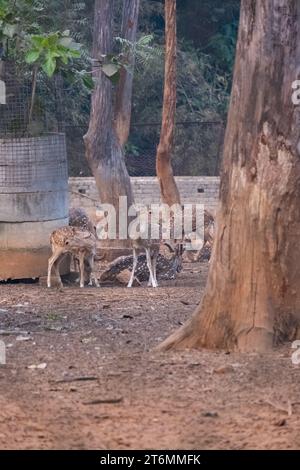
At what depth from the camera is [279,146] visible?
8930 mm

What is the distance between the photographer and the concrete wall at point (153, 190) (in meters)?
26.2

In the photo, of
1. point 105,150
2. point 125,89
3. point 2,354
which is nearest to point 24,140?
point 105,150

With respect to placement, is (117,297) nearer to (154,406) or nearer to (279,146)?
(279,146)

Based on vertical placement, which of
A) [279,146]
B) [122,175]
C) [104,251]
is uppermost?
[279,146]

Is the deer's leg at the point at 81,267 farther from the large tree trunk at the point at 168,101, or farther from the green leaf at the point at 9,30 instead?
the green leaf at the point at 9,30

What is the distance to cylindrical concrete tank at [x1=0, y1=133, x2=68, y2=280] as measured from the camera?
15578 mm

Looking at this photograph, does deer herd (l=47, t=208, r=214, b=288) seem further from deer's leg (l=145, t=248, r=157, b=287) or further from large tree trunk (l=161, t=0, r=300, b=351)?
large tree trunk (l=161, t=0, r=300, b=351)

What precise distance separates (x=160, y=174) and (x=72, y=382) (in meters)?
12.9

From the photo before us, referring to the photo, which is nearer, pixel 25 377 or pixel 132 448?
pixel 132 448

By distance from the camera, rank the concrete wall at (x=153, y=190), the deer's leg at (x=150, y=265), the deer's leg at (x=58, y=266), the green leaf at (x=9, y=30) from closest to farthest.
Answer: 1. the green leaf at (x=9, y=30)
2. the deer's leg at (x=58, y=266)
3. the deer's leg at (x=150, y=265)
4. the concrete wall at (x=153, y=190)

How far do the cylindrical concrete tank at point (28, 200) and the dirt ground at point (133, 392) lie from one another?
4.38 meters

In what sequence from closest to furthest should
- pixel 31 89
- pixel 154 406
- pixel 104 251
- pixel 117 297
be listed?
pixel 154 406, pixel 117 297, pixel 31 89, pixel 104 251

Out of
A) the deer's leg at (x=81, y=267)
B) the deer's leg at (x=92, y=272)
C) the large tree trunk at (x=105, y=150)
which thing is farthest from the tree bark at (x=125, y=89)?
the deer's leg at (x=81, y=267)

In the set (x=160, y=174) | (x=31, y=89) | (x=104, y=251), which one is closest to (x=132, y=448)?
(x=31, y=89)
